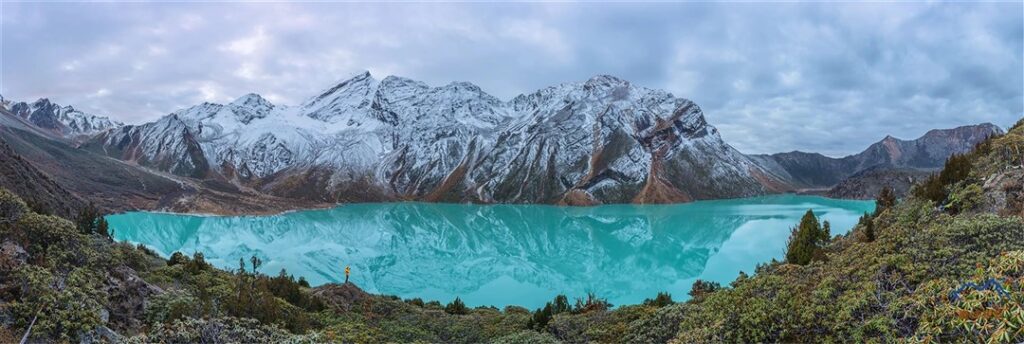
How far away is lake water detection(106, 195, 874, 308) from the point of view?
4994 cm

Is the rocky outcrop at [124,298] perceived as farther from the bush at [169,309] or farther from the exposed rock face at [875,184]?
the exposed rock face at [875,184]

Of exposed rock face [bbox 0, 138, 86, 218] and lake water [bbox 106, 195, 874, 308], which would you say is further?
lake water [bbox 106, 195, 874, 308]

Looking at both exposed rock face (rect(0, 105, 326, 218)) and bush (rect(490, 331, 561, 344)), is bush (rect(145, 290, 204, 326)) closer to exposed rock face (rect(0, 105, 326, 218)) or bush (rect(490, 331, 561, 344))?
bush (rect(490, 331, 561, 344))

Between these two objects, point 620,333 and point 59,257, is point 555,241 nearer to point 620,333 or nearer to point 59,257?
point 620,333

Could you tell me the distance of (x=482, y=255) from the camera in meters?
67.6

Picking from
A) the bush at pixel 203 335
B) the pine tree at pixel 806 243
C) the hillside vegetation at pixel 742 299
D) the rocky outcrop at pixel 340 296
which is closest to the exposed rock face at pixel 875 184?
the pine tree at pixel 806 243

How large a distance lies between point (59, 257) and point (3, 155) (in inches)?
2075

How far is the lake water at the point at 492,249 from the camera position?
49.9m

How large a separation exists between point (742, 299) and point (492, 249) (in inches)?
2353

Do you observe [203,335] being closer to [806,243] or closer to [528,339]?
[528,339]

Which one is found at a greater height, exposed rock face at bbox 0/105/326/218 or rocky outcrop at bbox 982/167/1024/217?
exposed rock face at bbox 0/105/326/218

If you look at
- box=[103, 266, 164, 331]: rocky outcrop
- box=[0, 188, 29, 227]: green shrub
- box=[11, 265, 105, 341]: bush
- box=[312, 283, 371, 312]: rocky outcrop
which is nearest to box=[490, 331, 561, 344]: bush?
box=[103, 266, 164, 331]: rocky outcrop

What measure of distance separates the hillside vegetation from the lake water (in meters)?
24.7

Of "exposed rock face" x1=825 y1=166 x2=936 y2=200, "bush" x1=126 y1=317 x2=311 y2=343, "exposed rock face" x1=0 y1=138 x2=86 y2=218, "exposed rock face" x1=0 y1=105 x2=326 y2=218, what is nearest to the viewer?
"bush" x1=126 y1=317 x2=311 y2=343
